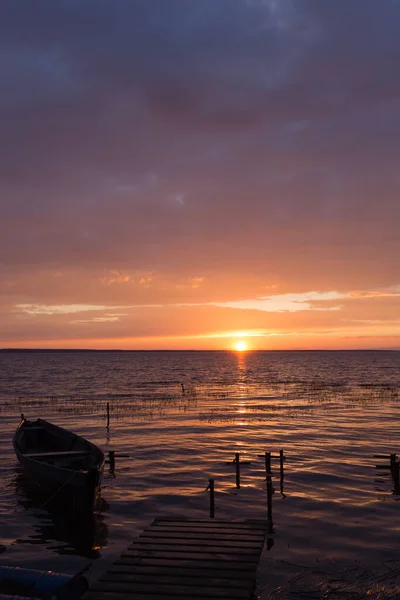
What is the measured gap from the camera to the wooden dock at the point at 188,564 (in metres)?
10.5

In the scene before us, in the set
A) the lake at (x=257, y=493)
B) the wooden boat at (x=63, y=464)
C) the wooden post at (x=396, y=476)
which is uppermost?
the wooden boat at (x=63, y=464)

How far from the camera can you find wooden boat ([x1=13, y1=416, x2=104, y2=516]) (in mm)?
18266

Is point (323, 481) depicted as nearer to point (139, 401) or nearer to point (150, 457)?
point (150, 457)

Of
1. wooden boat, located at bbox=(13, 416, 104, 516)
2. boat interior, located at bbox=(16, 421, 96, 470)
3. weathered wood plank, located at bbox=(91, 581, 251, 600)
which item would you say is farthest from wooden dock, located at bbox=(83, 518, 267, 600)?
boat interior, located at bbox=(16, 421, 96, 470)

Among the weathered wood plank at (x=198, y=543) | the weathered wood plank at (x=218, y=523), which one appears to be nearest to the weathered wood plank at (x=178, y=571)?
the weathered wood plank at (x=198, y=543)

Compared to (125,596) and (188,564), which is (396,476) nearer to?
(188,564)

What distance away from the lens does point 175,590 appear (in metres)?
10.6

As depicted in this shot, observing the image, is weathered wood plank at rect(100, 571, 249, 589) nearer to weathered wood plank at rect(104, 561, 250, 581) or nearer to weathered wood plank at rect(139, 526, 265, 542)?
weathered wood plank at rect(104, 561, 250, 581)

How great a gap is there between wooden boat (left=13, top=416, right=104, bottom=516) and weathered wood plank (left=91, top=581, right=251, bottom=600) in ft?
24.6

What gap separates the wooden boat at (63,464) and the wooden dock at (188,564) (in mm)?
4502

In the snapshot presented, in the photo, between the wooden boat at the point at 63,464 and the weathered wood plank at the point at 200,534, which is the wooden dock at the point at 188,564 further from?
the wooden boat at the point at 63,464

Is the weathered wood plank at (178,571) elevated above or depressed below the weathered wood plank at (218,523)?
above

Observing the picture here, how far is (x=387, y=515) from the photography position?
1866 centimetres

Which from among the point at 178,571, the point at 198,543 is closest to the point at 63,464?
the point at 198,543
